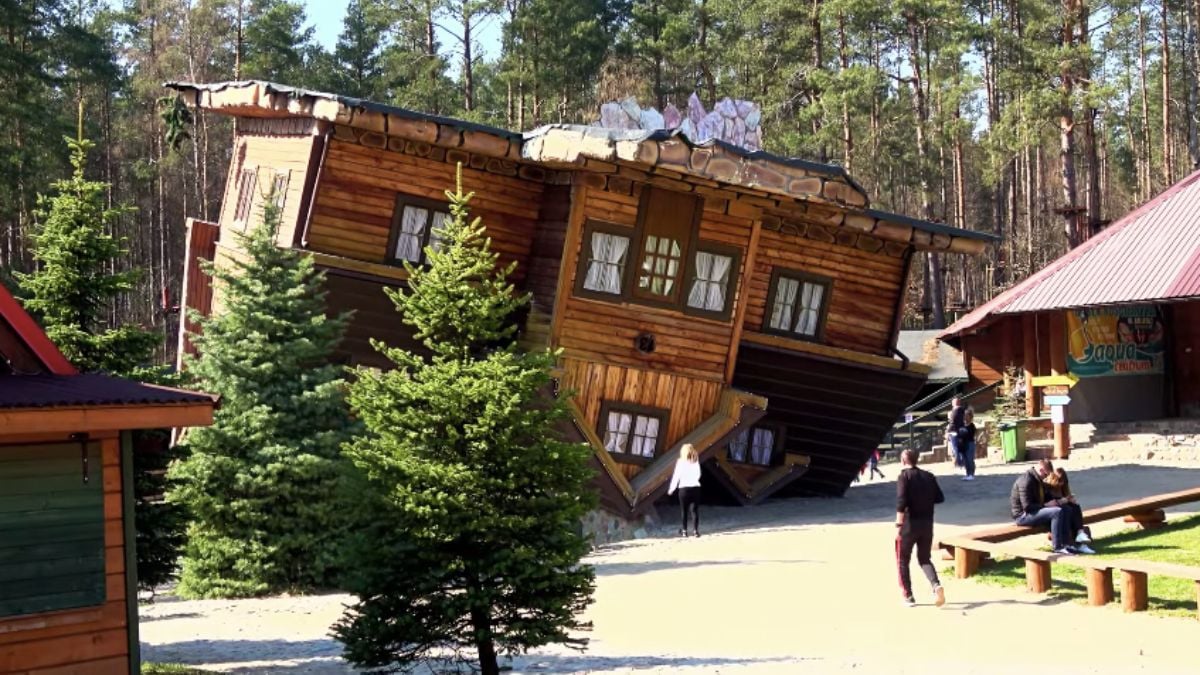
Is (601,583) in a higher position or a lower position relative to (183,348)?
lower

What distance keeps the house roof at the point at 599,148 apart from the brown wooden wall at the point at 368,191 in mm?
541

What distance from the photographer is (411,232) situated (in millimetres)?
24906

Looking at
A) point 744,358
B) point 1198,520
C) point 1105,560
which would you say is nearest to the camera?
point 1105,560

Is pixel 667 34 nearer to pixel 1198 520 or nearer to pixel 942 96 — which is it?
pixel 942 96

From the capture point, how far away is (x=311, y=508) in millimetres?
20500

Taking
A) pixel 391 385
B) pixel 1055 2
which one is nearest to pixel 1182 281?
pixel 391 385

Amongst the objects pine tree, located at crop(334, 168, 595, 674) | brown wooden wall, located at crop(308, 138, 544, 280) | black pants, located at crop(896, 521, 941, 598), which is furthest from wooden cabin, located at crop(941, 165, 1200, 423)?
pine tree, located at crop(334, 168, 595, 674)

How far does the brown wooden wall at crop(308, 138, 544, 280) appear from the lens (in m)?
24.3

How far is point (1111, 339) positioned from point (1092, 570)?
2259 centimetres

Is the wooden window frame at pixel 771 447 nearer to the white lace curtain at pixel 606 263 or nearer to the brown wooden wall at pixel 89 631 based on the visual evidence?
the white lace curtain at pixel 606 263

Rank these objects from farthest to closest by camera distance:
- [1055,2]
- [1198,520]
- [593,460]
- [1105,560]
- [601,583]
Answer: [1055,2] < [593,460] < [1198,520] < [601,583] < [1105,560]

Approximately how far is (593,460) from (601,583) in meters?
4.66

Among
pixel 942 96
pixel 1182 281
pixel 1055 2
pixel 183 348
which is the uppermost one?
pixel 1055 2

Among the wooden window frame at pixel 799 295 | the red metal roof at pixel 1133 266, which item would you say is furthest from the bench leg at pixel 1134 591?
the red metal roof at pixel 1133 266
